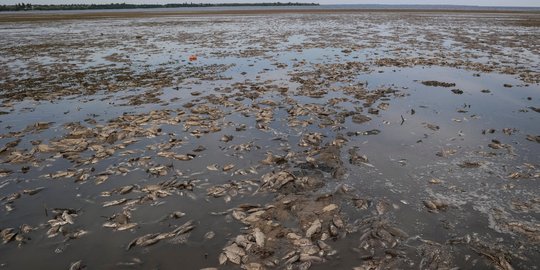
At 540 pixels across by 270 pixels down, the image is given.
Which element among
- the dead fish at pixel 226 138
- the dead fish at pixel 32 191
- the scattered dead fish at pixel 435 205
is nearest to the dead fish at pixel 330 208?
the scattered dead fish at pixel 435 205

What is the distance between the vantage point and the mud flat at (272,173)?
21.0ft

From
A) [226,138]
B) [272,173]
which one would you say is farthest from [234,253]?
[226,138]

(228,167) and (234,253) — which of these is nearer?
(234,253)

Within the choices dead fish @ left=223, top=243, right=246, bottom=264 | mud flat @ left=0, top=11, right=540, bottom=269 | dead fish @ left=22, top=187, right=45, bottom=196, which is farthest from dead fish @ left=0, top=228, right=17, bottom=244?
dead fish @ left=223, top=243, right=246, bottom=264

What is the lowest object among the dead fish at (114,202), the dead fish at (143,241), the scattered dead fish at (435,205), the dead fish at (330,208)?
the dead fish at (143,241)

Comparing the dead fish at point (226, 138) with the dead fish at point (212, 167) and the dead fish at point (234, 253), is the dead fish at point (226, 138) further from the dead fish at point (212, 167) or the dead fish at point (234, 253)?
the dead fish at point (234, 253)

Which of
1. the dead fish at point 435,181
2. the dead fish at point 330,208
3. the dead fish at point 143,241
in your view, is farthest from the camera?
the dead fish at point 435,181

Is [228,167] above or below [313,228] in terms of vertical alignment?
above

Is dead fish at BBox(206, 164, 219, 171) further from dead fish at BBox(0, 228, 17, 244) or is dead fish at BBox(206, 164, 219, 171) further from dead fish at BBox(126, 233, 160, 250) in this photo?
dead fish at BBox(0, 228, 17, 244)

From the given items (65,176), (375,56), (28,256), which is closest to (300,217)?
(28,256)

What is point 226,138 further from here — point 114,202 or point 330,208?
point 330,208

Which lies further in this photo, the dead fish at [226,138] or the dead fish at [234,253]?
the dead fish at [226,138]

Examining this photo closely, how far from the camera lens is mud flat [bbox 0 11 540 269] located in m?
6.39

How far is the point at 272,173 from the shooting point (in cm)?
918
